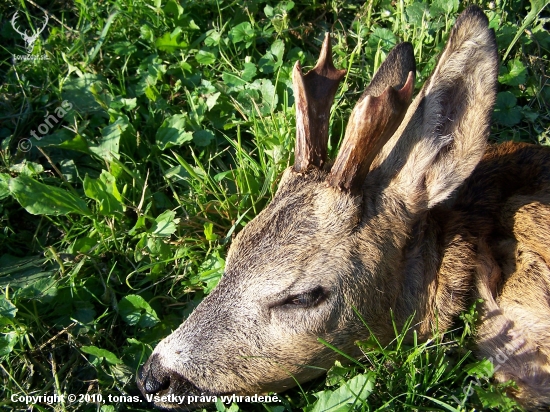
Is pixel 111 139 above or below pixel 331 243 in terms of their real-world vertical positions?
above

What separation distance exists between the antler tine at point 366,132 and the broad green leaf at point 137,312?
172 centimetres

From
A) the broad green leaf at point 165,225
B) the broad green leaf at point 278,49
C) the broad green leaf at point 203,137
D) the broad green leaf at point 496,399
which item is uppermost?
the broad green leaf at point 278,49

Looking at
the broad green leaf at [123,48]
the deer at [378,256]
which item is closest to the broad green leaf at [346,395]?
the deer at [378,256]

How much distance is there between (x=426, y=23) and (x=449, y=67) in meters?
2.05

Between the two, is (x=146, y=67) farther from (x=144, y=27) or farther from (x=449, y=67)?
(x=449, y=67)

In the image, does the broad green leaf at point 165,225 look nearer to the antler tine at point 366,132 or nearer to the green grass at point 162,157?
the green grass at point 162,157

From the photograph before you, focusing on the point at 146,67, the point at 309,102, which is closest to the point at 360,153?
the point at 309,102

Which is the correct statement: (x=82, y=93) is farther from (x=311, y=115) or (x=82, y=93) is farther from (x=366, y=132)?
(x=366, y=132)

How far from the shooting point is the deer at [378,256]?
3676 mm

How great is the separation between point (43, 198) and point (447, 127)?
2.94 m

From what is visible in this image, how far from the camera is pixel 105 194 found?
498 centimetres

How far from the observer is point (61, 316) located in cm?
471

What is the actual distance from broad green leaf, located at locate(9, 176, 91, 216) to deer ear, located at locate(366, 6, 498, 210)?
7.56ft

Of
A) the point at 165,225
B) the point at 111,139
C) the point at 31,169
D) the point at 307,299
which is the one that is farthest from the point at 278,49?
the point at 307,299
